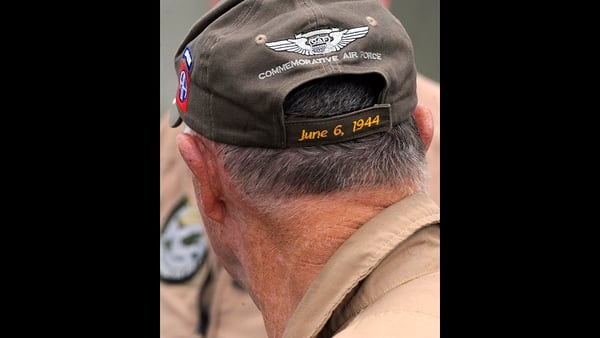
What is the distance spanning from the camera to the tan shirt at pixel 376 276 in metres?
0.99

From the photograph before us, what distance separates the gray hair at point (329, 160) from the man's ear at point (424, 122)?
15 centimetres

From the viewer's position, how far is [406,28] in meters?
1.98

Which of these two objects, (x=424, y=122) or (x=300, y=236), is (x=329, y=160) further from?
(x=424, y=122)

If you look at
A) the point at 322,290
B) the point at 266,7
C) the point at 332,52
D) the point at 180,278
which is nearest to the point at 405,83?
the point at 332,52

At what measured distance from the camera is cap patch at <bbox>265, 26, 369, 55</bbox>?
3.46 ft

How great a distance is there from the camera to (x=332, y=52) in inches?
41.5

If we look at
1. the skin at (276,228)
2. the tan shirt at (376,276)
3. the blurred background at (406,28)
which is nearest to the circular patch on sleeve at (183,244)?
the blurred background at (406,28)

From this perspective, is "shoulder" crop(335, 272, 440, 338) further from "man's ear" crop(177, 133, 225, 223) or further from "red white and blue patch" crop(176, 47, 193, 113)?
"red white and blue patch" crop(176, 47, 193, 113)

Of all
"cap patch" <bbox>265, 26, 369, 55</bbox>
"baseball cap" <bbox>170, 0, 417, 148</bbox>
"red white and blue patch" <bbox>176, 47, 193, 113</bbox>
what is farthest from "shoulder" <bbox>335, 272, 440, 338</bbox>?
"red white and blue patch" <bbox>176, 47, 193, 113</bbox>

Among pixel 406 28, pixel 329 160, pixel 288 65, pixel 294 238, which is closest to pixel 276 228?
pixel 294 238

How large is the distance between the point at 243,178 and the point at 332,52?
0.24m

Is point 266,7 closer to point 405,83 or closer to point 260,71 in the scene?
point 260,71

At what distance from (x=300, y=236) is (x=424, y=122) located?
34cm

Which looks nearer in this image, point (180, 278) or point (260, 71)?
point (260, 71)
